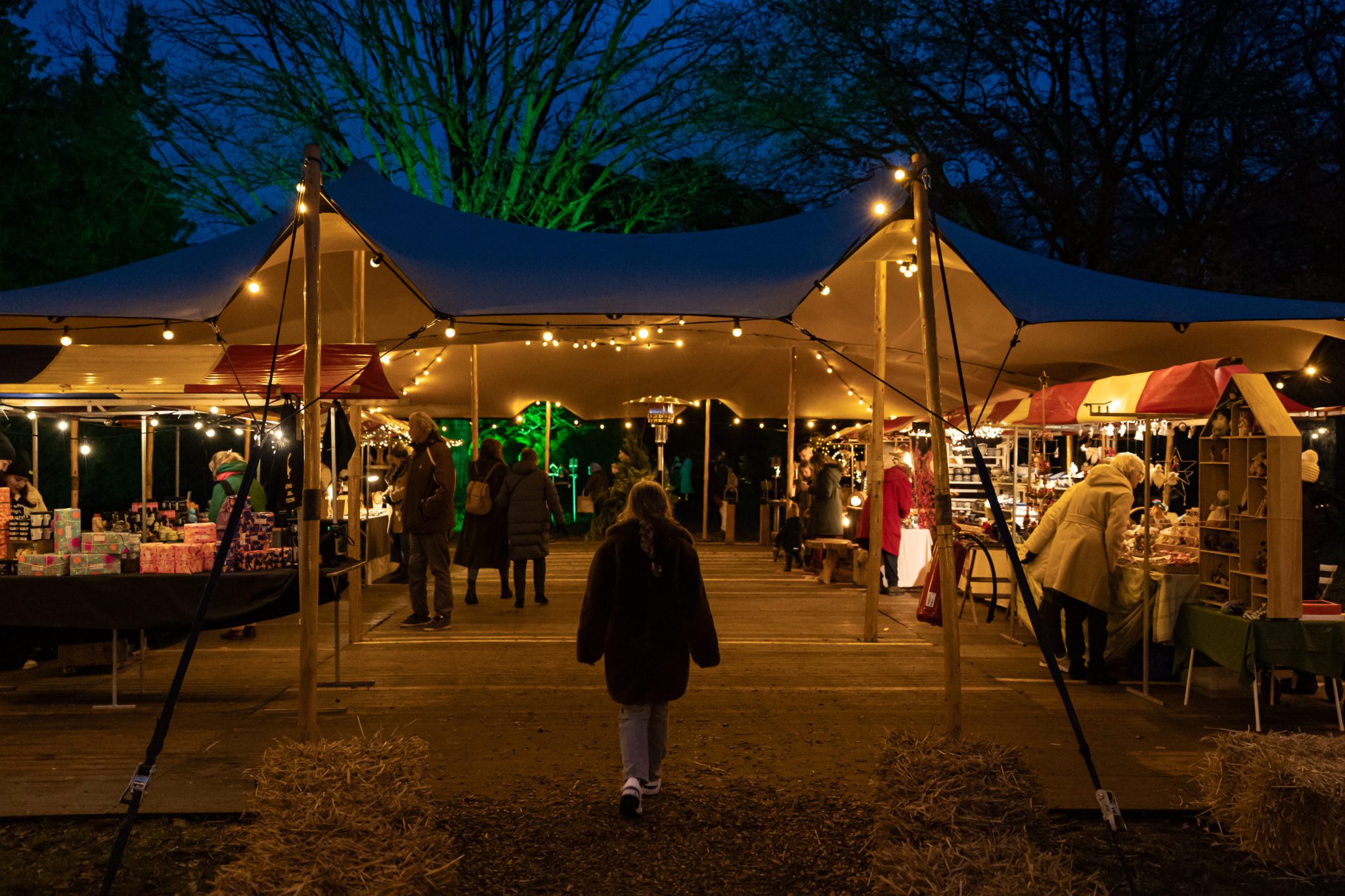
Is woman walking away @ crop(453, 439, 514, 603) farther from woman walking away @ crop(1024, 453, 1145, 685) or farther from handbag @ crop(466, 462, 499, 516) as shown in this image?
woman walking away @ crop(1024, 453, 1145, 685)

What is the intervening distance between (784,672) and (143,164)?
17.7m

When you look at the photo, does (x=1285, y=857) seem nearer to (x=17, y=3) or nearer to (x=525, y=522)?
(x=525, y=522)

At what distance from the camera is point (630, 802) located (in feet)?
13.9

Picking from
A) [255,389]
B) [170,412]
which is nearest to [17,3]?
[170,412]

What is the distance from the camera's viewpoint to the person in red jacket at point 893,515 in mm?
11281

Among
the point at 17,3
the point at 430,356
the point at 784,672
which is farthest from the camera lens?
the point at 17,3

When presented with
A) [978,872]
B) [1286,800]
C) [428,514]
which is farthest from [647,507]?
[428,514]

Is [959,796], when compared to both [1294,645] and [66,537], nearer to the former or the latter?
[1294,645]

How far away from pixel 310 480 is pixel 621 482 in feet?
42.4

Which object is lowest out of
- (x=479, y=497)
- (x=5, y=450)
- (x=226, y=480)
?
(x=479, y=497)

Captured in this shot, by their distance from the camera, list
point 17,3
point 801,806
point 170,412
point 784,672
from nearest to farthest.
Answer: point 801,806 < point 784,672 < point 170,412 < point 17,3

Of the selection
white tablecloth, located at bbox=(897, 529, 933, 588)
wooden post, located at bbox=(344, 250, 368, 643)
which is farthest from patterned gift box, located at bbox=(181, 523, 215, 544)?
white tablecloth, located at bbox=(897, 529, 933, 588)

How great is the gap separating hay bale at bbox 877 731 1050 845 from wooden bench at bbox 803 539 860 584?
26.2 feet

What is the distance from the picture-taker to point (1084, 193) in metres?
18.8
